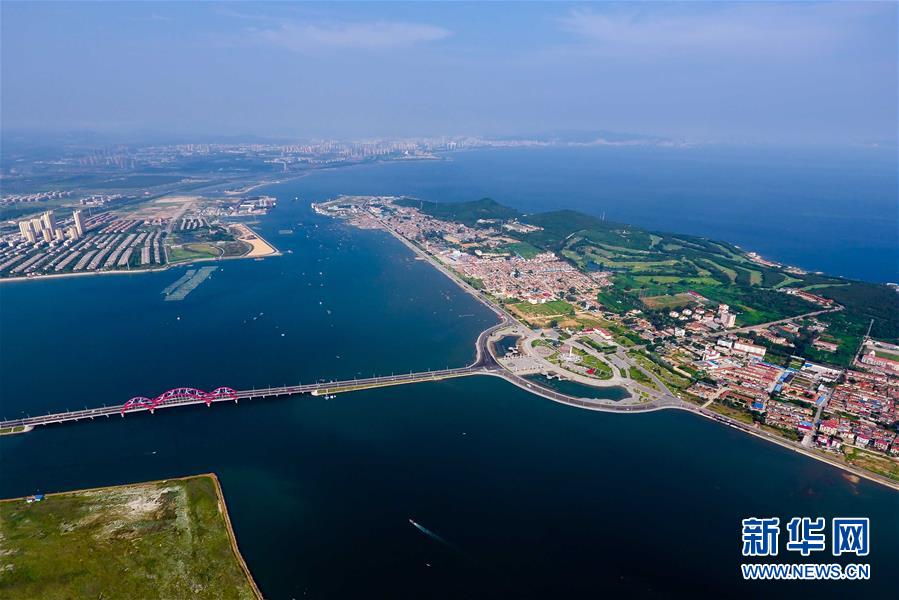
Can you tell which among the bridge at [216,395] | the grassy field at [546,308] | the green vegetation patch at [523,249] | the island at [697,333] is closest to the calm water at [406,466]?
the bridge at [216,395]

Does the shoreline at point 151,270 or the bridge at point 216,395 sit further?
the shoreline at point 151,270

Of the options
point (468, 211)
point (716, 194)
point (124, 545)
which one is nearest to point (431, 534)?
point (124, 545)

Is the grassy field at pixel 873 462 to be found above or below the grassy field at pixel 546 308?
below

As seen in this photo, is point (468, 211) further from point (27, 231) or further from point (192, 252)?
point (27, 231)

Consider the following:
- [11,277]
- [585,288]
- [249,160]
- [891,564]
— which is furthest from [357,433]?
[249,160]

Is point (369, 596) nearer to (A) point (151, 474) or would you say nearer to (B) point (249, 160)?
(A) point (151, 474)

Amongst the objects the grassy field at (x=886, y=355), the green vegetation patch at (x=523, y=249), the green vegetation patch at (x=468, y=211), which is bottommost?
the grassy field at (x=886, y=355)

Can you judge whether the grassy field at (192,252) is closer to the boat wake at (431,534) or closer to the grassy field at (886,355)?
the boat wake at (431,534)

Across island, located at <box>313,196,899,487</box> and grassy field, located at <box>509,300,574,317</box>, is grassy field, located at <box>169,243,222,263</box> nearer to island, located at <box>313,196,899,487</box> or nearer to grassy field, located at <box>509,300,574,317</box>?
island, located at <box>313,196,899,487</box>
